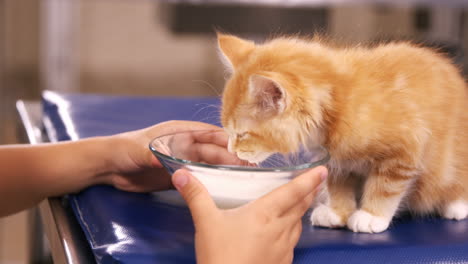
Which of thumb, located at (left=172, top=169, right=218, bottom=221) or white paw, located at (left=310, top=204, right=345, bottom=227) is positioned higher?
thumb, located at (left=172, top=169, right=218, bottom=221)

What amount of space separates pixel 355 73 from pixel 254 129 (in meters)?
0.20

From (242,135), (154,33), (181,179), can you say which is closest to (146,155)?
(242,135)

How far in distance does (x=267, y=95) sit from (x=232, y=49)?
0.20m

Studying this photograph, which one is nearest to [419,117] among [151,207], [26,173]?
[151,207]

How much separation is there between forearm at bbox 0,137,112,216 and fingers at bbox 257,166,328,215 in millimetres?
468

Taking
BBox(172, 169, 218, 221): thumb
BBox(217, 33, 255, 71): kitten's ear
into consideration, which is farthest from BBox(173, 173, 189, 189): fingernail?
BBox(217, 33, 255, 71): kitten's ear

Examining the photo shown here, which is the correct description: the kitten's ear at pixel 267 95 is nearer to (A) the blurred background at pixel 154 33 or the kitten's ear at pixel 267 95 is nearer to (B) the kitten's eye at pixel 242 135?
(B) the kitten's eye at pixel 242 135

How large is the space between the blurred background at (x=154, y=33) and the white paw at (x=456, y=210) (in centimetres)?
272

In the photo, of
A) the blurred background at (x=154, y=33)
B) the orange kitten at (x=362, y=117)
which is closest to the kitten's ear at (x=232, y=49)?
the orange kitten at (x=362, y=117)

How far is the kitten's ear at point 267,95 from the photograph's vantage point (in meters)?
0.87

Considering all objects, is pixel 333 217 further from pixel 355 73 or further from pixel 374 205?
pixel 355 73

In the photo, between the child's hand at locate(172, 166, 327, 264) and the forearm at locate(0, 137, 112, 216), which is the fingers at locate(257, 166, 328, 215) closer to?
the child's hand at locate(172, 166, 327, 264)

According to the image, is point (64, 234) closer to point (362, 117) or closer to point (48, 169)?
point (48, 169)

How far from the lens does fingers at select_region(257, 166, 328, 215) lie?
2.43 ft
